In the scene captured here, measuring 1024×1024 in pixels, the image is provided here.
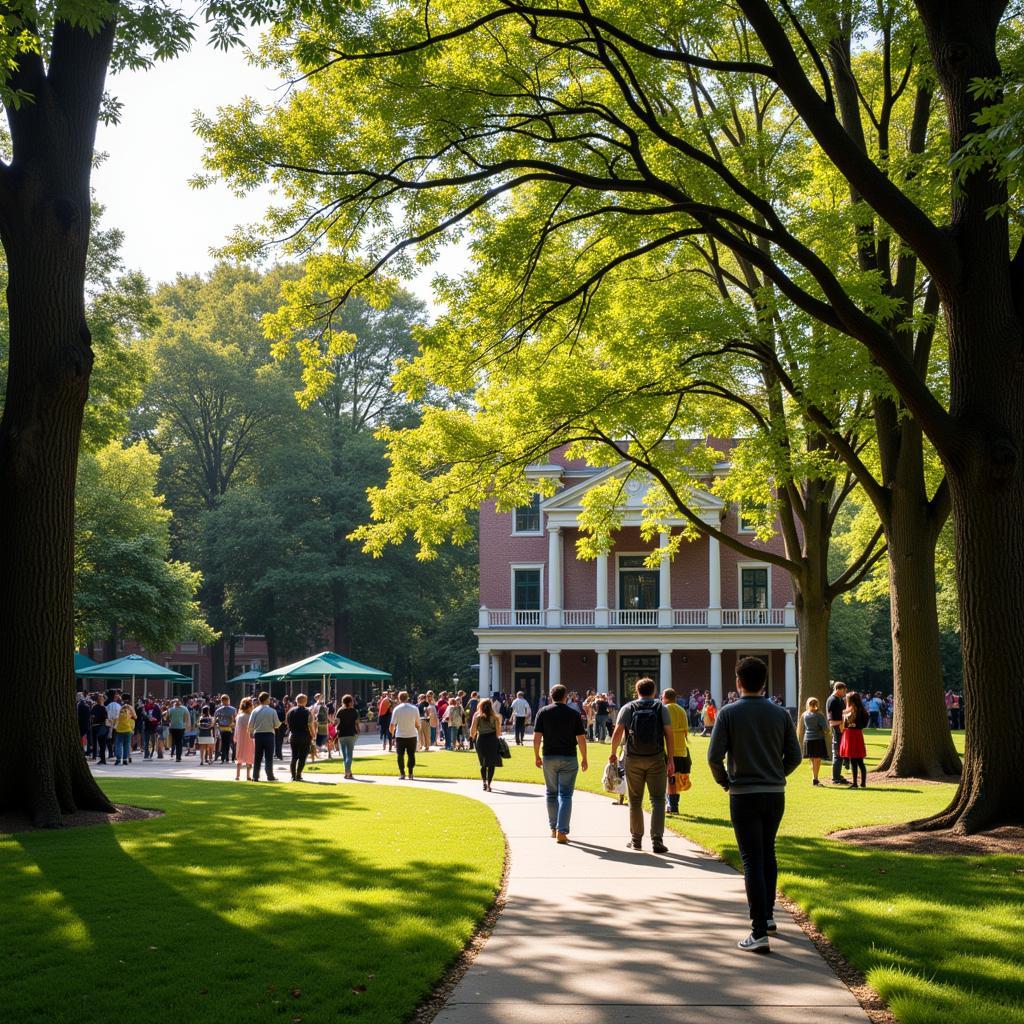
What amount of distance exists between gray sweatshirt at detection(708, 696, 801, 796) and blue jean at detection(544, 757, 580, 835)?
525 cm

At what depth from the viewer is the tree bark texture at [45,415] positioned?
13430 mm

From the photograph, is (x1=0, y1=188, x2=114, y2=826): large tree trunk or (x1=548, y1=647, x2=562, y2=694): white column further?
(x1=548, y1=647, x2=562, y2=694): white column

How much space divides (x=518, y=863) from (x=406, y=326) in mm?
60287

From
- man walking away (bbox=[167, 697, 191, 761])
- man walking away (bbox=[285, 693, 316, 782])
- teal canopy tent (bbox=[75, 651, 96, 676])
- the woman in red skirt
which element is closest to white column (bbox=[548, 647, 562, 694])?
teal canopy tent (bbox=[75, 651, 96, 676])

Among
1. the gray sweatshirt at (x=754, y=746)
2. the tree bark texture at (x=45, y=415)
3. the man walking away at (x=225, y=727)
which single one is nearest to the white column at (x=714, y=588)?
the man walking away at (x=225, y=727)

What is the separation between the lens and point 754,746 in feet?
24.5

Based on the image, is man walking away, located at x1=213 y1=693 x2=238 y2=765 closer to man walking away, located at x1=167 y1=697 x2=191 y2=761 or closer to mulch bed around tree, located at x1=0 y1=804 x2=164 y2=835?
man walking away, located at x1=167 y1=697 x2=191 y2=761

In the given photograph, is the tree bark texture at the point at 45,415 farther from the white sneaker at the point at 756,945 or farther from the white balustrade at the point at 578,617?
the white balustrade at the point at 578,617

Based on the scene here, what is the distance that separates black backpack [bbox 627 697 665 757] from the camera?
11820 mm

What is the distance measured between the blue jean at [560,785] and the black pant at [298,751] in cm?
1108

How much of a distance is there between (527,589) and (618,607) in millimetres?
4708

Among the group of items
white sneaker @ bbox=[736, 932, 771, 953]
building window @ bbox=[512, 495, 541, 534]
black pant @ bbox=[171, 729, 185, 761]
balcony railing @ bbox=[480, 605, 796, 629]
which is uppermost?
building window @ bbox=[512, 495, 541, 534]

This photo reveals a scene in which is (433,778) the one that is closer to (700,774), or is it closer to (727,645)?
(700,774)

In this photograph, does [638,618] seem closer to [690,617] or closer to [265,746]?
[690,617]
